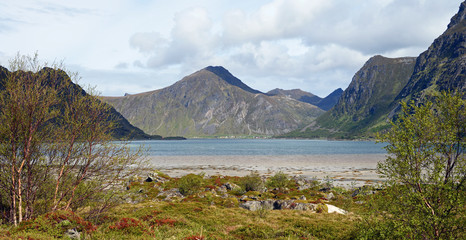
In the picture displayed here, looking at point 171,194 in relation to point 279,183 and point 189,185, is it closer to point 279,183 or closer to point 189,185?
point 189,185

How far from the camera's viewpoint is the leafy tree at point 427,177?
12.3 m

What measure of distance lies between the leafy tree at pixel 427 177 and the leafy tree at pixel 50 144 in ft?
59.9

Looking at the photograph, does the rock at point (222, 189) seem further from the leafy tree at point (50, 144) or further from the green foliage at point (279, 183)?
the leafy tree at point (50, 144)

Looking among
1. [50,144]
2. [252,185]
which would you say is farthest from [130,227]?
[252,185]

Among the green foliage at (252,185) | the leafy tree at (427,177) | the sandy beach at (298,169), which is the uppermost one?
the leafy tree at (427,177)

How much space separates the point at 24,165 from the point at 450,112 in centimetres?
2696

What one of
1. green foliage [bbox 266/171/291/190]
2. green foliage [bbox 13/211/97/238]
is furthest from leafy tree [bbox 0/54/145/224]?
green foliage [bbox 266/171/291/190]

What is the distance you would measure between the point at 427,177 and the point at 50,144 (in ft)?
80.9

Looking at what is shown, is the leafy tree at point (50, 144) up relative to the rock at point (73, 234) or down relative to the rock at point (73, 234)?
up

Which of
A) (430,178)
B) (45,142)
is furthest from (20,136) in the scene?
(430,178)

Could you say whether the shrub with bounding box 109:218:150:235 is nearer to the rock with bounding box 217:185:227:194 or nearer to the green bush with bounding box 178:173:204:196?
the green bush with bounding box 178:173:204:196

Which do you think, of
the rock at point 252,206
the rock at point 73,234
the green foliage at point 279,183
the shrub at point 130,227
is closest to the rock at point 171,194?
the rock at point 252,206

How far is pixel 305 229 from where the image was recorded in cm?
2106

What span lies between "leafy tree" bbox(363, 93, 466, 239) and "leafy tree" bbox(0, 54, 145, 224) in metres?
18.3
